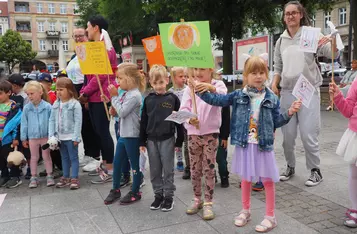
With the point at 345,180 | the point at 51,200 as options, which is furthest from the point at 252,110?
the point at 51,200

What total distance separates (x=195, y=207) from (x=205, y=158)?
1.81ft

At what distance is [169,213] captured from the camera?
3.88m

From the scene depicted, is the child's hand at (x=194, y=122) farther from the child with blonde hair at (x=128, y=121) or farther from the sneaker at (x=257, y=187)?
the sneaker at (x=257, y=187)

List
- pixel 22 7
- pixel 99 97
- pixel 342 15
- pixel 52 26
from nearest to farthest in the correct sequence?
pixel 99 97 → pixel 342 15 → pixel 22 7 → pixel 52 26

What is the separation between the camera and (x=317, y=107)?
462 cm

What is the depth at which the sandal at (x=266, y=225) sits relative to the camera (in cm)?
332

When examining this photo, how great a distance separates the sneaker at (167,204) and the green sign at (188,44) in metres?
1.48

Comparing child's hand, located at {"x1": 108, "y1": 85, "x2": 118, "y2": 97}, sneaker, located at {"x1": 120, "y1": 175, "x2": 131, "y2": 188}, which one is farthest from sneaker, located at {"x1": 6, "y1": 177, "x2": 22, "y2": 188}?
child's hand, located at {"x1": 108, "y1": 85, "x2": 118, "y2": 97}

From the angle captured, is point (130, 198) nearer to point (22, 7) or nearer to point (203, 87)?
point (203, 87)

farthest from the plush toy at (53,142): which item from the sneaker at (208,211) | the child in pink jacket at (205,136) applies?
the sneaker at (208,211)

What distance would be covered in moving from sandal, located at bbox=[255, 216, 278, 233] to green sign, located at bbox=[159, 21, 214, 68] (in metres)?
1.54

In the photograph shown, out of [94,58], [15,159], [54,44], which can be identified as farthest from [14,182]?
[54,44]

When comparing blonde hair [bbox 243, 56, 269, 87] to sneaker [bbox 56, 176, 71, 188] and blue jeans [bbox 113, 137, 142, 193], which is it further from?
sneaker [bbox 56, 176, 71, 188]

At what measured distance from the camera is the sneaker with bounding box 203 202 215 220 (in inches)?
143
